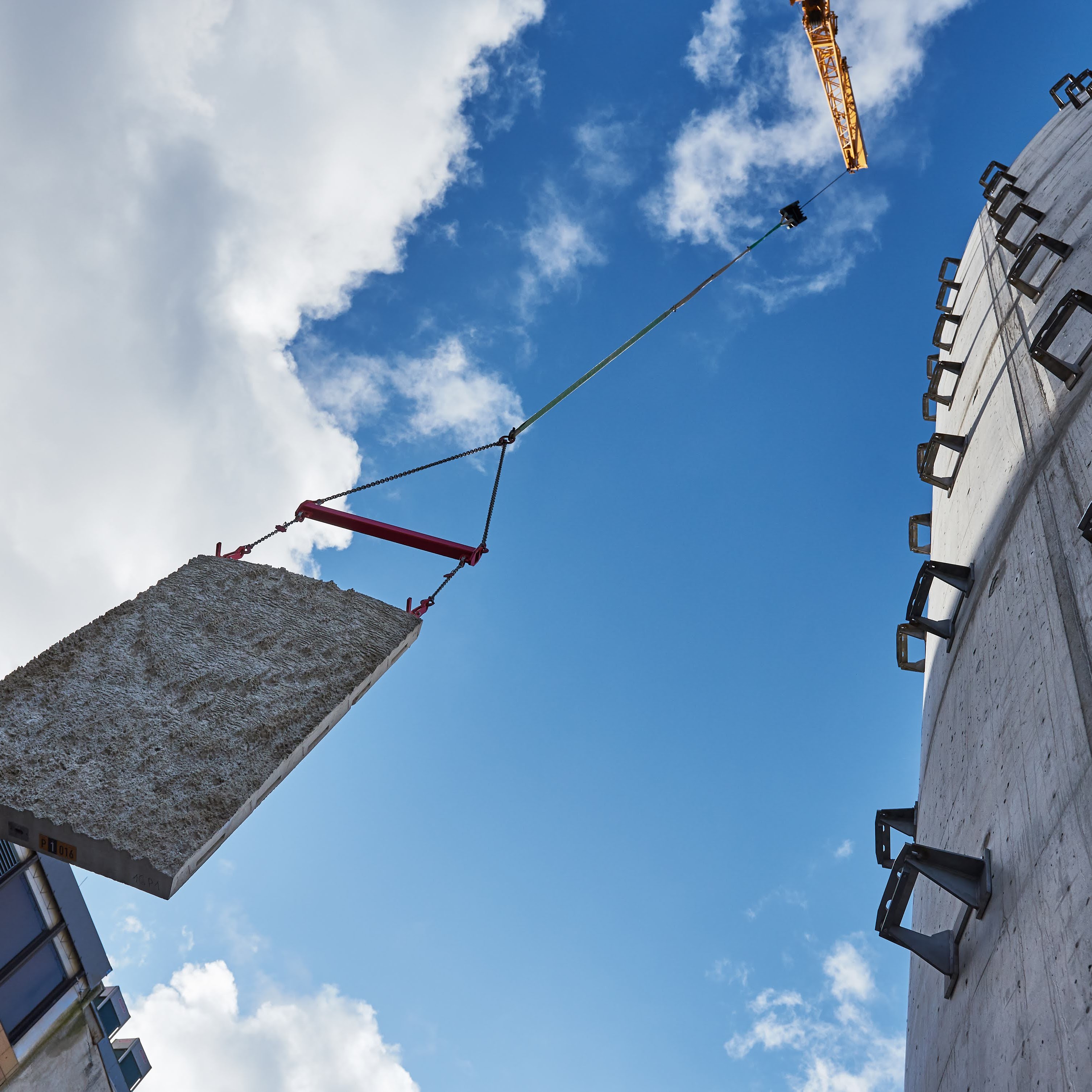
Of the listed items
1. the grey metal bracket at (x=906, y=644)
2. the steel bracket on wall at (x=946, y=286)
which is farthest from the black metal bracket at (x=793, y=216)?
the grey metal bracket at (x=906, y=644)

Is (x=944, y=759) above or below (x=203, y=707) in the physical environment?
above

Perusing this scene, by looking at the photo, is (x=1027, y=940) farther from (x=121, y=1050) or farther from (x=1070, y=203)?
(x=121, y=1050)

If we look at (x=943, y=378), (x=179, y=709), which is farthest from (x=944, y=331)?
(x=179, y=709)

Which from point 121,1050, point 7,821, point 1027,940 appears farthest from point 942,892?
point 121,1050

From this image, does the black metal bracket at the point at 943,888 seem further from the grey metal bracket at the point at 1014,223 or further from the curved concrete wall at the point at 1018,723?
the grey metal bracket at the point at 1014,223

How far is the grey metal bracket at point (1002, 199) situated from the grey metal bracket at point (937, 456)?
5.53 metres

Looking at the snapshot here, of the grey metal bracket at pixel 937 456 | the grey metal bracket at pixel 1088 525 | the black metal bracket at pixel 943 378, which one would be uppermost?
the black metal bracket at pixel 943 378

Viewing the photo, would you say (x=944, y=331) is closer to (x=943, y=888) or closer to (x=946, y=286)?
(x=946, y=286)

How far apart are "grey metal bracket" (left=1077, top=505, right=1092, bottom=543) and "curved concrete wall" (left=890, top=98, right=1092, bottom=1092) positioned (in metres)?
0.29

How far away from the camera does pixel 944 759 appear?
1030cm

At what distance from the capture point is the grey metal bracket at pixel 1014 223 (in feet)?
45.9

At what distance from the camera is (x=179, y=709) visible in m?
9.09

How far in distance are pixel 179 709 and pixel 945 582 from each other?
9.84 metres

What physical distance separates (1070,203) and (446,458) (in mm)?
10847
